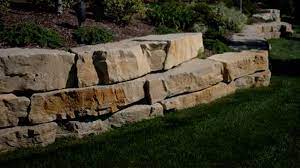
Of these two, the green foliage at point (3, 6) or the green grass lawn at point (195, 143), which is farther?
the green foliage at point (3, 6)

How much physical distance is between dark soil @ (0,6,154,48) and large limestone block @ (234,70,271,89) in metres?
2.34

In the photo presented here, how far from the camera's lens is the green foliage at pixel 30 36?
298 inches

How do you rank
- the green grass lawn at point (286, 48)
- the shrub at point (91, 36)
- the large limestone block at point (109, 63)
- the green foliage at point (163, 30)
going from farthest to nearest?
the green grass lawn at point (286, 48), the green foliage at point (163, 30), the shrub at point (91, 36), the large limestone block at point (109, 63)

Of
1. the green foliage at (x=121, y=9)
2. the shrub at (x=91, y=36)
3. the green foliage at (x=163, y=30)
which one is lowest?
the green foliage at (x=163, y=30)

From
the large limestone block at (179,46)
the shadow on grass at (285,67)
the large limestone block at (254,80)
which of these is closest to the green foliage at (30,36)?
the large limestone block at (179,46)

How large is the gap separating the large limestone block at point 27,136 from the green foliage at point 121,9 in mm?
4425

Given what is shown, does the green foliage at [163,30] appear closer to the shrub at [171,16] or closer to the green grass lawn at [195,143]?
the shrub at [171,16]

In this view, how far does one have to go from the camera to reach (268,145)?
613cm

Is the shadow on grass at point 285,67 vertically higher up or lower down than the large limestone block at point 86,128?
lower down

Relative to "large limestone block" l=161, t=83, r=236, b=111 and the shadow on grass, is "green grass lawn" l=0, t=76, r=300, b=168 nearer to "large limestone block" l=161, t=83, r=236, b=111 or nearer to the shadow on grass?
"large limestone block" l=161, t=83, r=236, b=111

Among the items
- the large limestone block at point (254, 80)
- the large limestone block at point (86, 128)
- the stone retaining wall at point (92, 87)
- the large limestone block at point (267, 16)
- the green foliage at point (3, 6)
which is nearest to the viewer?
the stone retaining wall at point (92, 87)

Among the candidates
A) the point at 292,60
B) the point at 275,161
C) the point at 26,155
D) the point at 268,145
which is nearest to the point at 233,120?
Answer: the point at 268,145

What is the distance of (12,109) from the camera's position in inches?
241

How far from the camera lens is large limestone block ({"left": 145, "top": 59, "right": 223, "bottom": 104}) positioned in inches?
290
